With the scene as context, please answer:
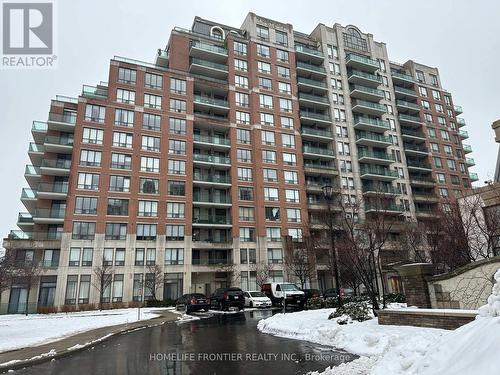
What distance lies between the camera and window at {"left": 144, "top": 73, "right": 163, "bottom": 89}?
5206 centimetres

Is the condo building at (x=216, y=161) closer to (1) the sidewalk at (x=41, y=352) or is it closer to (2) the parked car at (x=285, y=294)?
(2) the parked car at (x=285, y=294)

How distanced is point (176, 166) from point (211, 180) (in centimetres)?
541

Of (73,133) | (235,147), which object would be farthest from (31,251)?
(235,147)

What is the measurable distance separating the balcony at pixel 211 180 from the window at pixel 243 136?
6.33 metres

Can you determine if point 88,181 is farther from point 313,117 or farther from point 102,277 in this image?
point 313,117

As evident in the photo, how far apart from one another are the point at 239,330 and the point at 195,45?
50273 mm

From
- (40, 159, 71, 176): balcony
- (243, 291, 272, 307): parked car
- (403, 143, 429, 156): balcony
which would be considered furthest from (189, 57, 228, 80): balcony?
A: (243, 291, 272, 307): parked car

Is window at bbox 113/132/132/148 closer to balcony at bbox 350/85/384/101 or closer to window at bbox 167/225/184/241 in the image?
window at bbox 167/225/184/241

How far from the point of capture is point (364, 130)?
63.6 metres

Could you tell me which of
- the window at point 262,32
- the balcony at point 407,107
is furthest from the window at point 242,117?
the balcony at point 407,107

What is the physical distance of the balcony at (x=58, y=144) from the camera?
150 feet

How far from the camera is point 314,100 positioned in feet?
198

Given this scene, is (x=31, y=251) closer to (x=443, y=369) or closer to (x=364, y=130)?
(x=443, y=369)

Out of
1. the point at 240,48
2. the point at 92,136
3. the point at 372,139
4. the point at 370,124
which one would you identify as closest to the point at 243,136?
the point at 240,48
